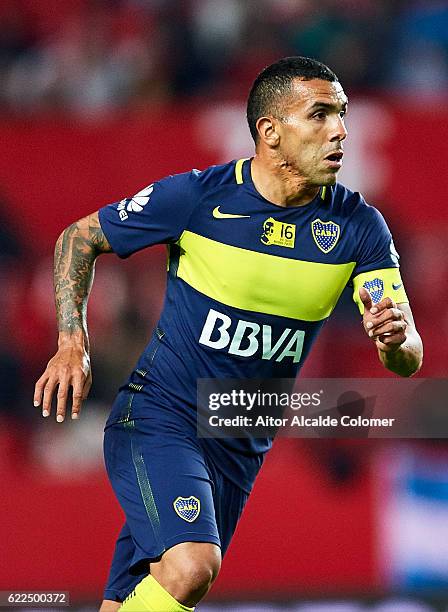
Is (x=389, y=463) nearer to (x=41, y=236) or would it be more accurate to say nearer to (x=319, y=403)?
(x=319, y=403)

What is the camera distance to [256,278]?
3.70 meters

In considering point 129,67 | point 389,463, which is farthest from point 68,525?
point 129,67

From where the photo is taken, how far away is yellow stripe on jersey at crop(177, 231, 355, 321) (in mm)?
3701

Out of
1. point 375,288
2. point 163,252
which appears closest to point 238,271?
point 375,288

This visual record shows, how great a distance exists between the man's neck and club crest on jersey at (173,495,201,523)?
40.2 inches

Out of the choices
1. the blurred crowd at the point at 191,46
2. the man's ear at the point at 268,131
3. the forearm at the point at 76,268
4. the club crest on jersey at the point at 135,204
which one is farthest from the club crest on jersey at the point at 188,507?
the blurred crowd at the point at 191,46

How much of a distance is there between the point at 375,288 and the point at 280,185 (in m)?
0.46

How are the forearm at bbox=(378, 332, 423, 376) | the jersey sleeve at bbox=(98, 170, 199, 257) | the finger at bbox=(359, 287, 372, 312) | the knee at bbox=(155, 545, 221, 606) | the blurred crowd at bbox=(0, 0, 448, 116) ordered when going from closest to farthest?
the knee at bbox=(155, 545, 221, 606)
the finger at bbox=(359, 287, 372, 312)
the forearm at bbox=(378, 332, 423, 376)
the jersey sleeve at bbox=(98, 170, 199, 257)
the blurred crowd at bbox=(0, 0, 448, 116)

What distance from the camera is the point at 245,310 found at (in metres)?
3.70

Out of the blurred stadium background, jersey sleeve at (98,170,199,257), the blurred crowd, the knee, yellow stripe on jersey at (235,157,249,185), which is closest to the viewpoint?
the knee

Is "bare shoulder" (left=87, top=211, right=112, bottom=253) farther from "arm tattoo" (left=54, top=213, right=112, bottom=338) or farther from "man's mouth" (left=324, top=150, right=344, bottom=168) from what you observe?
"man's mouth" (left=324, top=150, right=344, bottom=168)

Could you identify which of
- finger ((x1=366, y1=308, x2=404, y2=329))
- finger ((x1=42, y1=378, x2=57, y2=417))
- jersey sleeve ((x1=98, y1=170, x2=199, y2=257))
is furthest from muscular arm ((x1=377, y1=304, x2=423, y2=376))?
finger ((x1=42, y1=378, x2=57, y2=417))

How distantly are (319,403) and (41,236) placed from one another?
6.71 ft

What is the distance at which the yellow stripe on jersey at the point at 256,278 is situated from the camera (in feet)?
12.1
